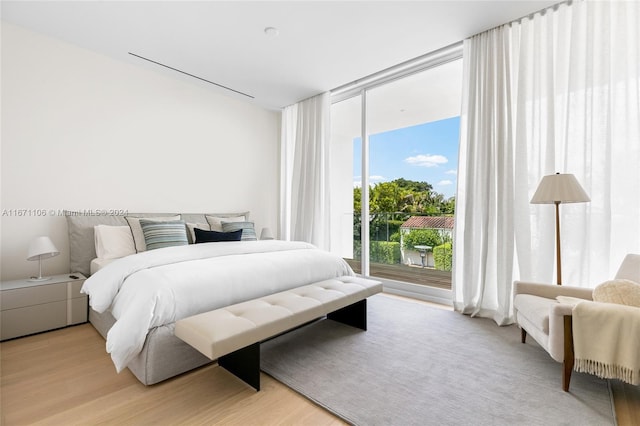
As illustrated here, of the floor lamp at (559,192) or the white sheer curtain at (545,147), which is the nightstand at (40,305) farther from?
the floor lamp at (559,192)

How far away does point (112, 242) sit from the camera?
301cm

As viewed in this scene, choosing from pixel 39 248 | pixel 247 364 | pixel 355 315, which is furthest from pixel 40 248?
pixel 355 315

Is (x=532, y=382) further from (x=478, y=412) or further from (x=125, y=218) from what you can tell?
(x=125, y=218)

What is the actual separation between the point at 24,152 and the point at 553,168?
4.82 meters

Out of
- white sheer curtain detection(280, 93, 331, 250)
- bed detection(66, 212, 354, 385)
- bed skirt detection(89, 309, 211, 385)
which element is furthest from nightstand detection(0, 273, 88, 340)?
white sheer curtain detection(280, 93, 331, 250)

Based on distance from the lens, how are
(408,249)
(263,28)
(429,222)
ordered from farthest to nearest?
1. (408,249)
2. (429,222)
3. (263,28)

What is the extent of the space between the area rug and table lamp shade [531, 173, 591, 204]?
1.12m

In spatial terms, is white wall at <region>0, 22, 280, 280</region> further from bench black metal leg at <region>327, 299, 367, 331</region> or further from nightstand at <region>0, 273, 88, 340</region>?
bench black metal leg at <region>327, 299, 367, 331</region>

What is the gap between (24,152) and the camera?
2863 mm

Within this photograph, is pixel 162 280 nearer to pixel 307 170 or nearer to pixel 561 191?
pixel 561 191

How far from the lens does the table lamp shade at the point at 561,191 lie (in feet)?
7.11

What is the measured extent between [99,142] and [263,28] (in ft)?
7.18

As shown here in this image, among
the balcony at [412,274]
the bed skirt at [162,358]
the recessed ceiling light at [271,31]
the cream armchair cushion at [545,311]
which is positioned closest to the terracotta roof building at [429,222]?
the balcony at [412,274]

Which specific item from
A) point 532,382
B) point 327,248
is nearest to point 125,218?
point 327,248
